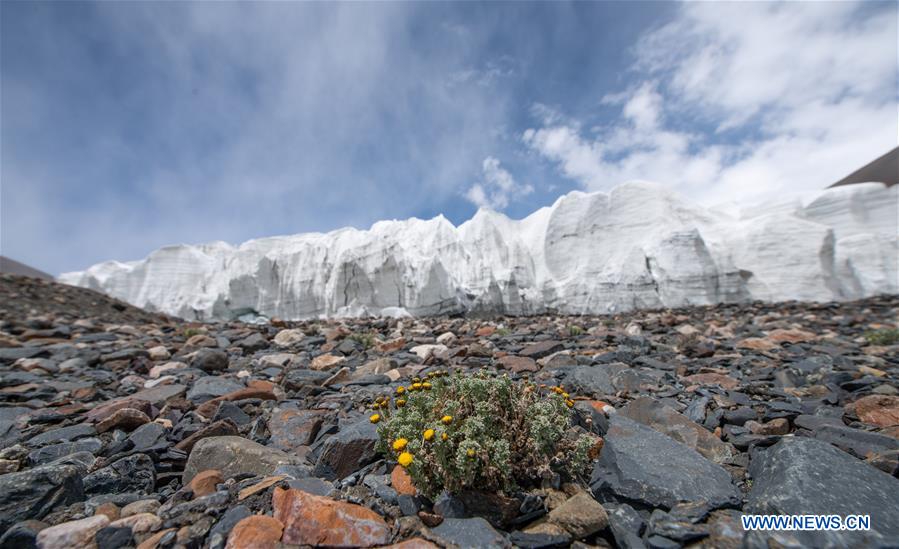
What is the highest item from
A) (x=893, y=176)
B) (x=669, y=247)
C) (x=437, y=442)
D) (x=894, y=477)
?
(x=893, y=176)

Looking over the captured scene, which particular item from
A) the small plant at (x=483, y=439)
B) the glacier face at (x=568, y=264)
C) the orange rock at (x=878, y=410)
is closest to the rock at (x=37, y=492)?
the small plant at (x=483, y=439)

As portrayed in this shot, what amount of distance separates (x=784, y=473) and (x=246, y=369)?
558 centimetres

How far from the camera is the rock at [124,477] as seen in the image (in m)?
2.36

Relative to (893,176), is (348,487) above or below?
below

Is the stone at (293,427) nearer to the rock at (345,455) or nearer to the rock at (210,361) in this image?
the rock at (345,455)

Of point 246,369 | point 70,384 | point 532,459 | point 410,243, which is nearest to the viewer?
point 532,459

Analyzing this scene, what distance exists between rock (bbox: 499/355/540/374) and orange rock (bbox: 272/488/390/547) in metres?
A: 2.86

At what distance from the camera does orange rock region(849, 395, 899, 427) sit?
2.97 meters

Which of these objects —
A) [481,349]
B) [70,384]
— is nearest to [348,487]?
[481,349]

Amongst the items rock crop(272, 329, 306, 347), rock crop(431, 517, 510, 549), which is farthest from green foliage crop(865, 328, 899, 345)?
rock crop(272, 329, 306, 347)

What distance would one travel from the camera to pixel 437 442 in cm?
209

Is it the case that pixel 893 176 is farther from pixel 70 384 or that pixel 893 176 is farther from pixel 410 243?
pixel 70 384

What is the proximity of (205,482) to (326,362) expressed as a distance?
316 centimetres

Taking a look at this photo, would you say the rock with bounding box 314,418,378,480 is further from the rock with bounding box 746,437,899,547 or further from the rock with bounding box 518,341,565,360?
the rock with bounding box 518,341,565,360
